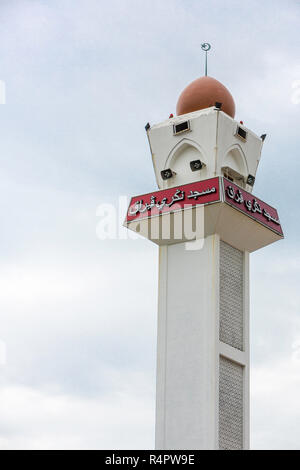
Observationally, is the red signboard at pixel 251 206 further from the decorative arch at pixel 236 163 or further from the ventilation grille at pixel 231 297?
the ventilation grille at pixel 231 297

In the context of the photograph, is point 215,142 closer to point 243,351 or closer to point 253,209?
point 253,209

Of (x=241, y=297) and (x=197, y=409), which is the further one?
(x=241, y=297)

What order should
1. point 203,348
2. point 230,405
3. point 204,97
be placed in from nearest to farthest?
point 203,348 → point 230,405 → point 204,97

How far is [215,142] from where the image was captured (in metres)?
40.9

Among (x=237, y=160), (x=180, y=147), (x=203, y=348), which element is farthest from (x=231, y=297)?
(x=180, y=147)

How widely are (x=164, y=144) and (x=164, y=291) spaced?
19.3 ft

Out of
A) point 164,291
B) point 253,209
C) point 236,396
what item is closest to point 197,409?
point 236,396

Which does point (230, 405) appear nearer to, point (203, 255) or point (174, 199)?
point (203, 255)

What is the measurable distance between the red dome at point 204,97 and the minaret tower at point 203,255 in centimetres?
4

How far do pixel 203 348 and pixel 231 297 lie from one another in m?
2.70

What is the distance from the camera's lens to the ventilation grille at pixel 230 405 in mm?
38438

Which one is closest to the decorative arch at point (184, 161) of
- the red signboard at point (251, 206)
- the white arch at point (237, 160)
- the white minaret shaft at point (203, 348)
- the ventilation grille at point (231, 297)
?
the white arch at point (237, 160)

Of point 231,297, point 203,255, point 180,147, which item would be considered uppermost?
point 180,147

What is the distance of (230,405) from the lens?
128 ft
